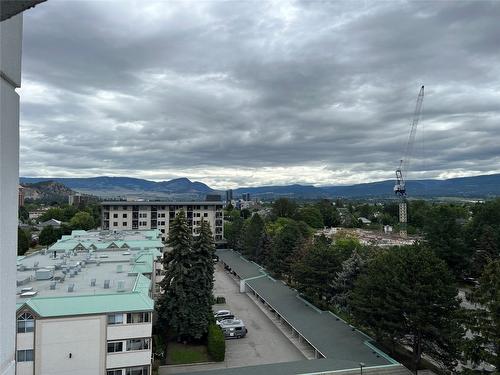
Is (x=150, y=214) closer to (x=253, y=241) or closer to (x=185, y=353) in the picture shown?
(x=253, y=241)

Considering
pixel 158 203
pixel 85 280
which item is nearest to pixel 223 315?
pixel 85 280

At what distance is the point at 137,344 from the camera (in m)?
15.2

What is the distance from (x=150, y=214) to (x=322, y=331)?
124 ft

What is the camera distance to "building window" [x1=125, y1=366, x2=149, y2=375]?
15031mm

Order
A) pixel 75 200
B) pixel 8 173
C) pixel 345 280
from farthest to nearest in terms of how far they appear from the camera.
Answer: pixel 75 200 < pixel 345 280 < pixel 8 173

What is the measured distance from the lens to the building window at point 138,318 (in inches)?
592

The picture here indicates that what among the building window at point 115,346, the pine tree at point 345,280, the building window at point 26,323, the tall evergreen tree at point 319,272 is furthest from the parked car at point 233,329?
the building window at point 26,323

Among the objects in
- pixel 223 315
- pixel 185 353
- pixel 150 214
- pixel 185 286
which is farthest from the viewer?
pixel 150 214

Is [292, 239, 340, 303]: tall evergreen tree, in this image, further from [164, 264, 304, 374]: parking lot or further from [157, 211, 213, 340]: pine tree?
[157, 211, 213, 340]: pine tree

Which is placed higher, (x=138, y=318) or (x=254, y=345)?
(x=138, y=318)

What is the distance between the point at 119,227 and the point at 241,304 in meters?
29.6

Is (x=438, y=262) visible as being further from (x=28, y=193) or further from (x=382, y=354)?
(x=28, y=193)

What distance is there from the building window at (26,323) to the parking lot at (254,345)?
6797 mm

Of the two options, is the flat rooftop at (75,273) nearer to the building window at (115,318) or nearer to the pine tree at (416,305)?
the building window at (115,318)
